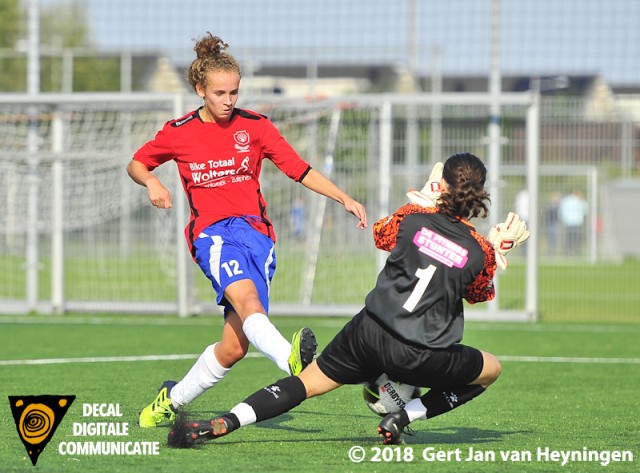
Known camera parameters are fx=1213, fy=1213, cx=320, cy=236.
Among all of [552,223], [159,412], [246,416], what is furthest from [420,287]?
[552,223]

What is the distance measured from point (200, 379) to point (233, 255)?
2.44ft

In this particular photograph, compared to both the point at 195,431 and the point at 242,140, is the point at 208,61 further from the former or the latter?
the point at 195,431

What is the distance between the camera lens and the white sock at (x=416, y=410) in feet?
19.6

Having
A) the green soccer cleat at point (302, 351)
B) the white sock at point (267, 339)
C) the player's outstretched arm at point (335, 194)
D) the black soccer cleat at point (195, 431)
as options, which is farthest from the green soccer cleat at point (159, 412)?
the player's outstretched arm at point (335, 194)

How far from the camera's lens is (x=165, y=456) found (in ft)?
18.8

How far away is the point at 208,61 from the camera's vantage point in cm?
636

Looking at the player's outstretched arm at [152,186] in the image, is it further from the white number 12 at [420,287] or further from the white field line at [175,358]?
the white field line at [175,358]

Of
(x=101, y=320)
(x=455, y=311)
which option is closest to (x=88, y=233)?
(x=101, y=320)

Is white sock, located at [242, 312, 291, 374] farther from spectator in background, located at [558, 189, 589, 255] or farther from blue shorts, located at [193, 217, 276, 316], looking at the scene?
spectator in background, located at [558, 189, 589, 255]

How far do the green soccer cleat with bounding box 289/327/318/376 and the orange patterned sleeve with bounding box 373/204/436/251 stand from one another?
0.54 m

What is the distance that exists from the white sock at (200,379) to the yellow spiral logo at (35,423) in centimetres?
109

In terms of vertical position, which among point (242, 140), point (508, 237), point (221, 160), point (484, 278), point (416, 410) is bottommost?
point (416, 410)

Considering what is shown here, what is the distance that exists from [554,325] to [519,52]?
368 centimetres

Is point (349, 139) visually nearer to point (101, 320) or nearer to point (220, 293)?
point (101, 320)
